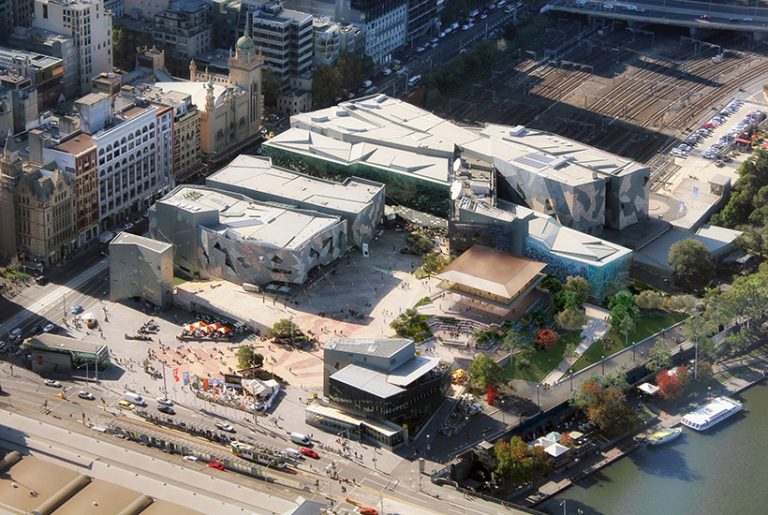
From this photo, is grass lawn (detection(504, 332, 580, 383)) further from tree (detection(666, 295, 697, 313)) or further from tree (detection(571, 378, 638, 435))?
tree (detection(666, 295, 697, 313))

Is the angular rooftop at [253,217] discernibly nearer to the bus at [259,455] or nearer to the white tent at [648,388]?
the bus at [259,455]

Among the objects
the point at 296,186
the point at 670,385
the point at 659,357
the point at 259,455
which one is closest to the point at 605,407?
the point at 670,385

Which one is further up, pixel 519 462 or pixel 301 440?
pixel 519 462

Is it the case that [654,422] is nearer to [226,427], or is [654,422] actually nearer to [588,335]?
[588,335]

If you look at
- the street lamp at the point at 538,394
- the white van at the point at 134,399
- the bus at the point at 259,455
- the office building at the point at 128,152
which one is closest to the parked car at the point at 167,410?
the white van at the point at 134,399

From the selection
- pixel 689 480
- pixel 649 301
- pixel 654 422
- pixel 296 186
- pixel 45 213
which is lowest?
pixel 689 480
